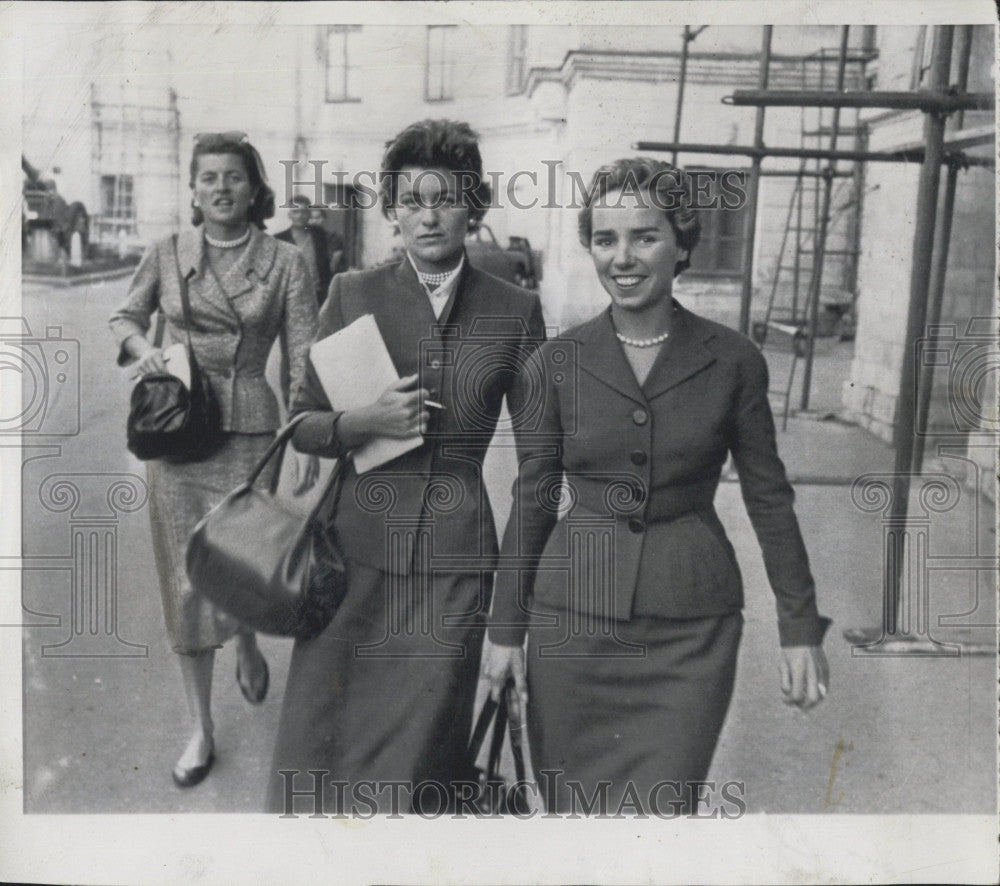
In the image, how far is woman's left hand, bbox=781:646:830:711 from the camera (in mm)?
3127

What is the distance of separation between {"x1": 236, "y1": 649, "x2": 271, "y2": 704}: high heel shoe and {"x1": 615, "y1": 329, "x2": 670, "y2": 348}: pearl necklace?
5.16 feet

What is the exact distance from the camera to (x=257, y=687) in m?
3.33

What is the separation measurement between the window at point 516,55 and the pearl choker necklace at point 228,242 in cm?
99

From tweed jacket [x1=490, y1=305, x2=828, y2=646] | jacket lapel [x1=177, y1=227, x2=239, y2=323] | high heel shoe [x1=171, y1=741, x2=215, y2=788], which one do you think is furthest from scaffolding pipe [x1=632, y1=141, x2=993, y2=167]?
high heel shoe [x1=171, y1=741, x2=215, y2=788]

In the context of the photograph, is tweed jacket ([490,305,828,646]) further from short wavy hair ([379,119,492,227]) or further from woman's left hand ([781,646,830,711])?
short wavy hair ([379,119,492,227])

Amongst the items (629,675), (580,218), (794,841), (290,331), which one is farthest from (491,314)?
(794,841)

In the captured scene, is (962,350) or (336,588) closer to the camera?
(336,588)

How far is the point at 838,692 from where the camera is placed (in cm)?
335

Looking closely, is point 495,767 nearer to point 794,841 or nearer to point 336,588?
point 336,588

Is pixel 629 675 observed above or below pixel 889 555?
below

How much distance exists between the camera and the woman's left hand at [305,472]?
3205 mm

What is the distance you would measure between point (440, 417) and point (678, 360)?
29.8 inches

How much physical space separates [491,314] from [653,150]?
77cm

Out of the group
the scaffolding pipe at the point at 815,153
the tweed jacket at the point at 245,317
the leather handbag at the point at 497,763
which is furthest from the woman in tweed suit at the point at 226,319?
the scaffolding pipe at the point at 815,153
